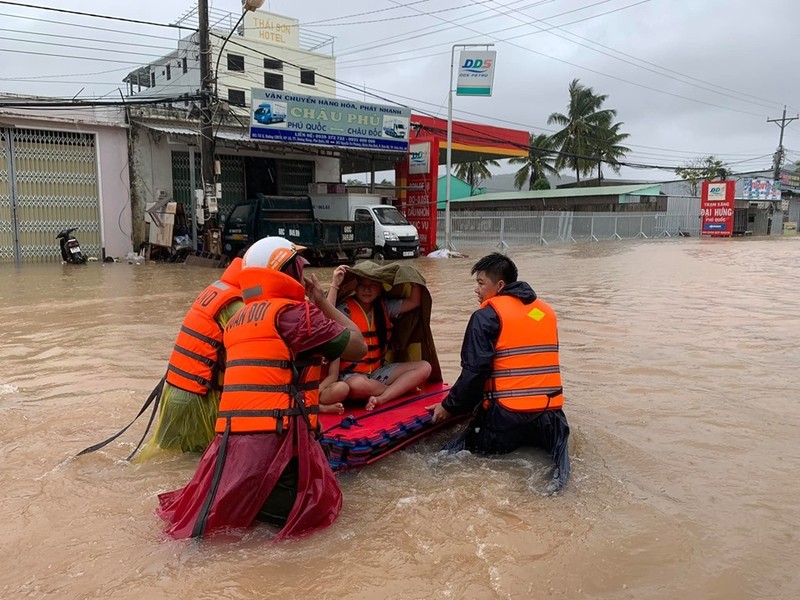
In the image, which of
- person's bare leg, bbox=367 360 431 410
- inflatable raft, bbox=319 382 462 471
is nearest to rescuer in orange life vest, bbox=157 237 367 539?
inflatable raft, bbox=319 382 462 471

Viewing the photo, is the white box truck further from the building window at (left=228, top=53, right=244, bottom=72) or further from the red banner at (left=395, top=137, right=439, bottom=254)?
the building window at (left=228, top=53, right=244, bottom=72)

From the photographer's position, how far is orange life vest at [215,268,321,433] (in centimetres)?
279

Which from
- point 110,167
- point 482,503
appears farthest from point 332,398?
point 110,167

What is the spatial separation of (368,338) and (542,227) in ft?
84.1

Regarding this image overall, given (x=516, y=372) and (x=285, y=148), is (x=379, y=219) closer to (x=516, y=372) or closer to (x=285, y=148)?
(x=285, y=148)

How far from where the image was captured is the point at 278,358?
2.79 m

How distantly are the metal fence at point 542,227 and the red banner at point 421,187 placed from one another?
398 centimetres

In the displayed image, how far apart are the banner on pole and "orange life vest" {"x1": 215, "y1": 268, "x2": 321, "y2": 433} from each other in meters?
18.8

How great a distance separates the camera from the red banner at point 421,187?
21.9 m

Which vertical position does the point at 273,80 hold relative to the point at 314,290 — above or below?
above

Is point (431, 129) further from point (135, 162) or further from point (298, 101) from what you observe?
point (135, 162)

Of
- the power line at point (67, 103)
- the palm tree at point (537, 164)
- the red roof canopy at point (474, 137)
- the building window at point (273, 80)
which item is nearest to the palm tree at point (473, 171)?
the palm tree at point (537, 164)

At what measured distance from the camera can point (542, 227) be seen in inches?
1139

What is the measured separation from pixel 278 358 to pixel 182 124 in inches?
710
